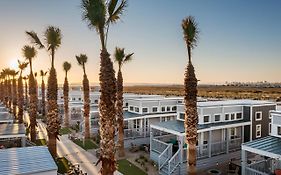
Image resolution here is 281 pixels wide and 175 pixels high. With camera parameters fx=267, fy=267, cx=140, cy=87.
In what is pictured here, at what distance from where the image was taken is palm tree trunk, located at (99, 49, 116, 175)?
15719 millimetres

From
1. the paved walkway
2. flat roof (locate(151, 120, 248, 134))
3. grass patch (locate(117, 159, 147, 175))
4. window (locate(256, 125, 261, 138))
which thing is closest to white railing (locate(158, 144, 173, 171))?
flat roof (locate(151, 120, 248, 134))

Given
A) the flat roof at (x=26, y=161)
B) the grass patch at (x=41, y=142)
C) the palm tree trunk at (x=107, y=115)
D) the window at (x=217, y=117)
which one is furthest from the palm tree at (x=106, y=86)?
the grass patch at (x=41, y=142)

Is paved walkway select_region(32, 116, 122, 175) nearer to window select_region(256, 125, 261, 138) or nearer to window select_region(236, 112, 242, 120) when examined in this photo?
window select_region(236, 112, 242, 120)

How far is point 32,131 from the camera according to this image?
1344 inches

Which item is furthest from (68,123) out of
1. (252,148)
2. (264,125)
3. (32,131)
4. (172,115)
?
(252,148)

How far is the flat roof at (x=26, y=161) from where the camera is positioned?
15148 mm

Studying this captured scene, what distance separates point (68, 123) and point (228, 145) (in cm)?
3109

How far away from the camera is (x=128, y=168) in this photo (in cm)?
2552

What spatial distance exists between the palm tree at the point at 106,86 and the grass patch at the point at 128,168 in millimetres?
8914

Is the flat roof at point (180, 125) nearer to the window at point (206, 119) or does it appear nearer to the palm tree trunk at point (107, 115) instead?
the window at point (206, 119)

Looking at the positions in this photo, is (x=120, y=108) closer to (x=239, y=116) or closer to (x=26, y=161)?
(x=239, y=116)

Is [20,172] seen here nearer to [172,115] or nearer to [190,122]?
[190,122]

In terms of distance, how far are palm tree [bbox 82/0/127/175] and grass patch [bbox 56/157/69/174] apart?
1033cm

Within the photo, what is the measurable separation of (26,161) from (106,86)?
272 inches
